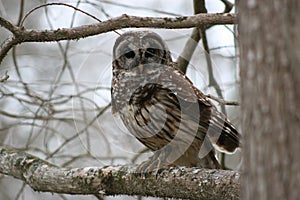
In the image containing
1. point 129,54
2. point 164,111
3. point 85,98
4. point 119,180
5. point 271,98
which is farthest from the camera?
point 85,98

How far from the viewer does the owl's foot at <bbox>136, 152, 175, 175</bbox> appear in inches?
131

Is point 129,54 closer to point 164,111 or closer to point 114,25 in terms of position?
point 164,111

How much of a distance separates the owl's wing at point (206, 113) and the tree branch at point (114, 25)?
800 mm

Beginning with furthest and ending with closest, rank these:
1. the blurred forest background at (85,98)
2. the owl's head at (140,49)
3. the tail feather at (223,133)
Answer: the blurred forest background at (85,98), the owl's head at (140,49), the tail feather at (223,133)

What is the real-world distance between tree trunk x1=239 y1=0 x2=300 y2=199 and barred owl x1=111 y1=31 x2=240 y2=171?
6.75 ft

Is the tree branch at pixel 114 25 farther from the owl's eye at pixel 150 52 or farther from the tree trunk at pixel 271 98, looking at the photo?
the tree trunk at pixel 271 98

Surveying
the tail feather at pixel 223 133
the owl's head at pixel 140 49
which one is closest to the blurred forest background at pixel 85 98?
the owl's head at pixel 140 49

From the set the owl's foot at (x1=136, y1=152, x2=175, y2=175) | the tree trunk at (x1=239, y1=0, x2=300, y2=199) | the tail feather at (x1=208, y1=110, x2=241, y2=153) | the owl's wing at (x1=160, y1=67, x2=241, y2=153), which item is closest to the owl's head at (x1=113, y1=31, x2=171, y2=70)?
the owl's wing at (x1=160, y1=67, x2=241, y2=153)

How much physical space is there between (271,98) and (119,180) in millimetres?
2165

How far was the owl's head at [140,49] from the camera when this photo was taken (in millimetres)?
3830

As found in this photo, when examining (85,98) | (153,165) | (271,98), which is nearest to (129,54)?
(85,98)

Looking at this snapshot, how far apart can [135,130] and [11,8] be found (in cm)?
475

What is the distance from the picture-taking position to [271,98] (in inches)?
51.5

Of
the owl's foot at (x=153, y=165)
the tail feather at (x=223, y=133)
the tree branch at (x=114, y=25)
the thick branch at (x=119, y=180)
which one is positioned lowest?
the thick branch at (x=119, y=180)
